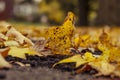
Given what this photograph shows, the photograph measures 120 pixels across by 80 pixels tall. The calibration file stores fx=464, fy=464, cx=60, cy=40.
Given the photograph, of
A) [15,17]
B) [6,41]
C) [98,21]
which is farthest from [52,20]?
[6,41]

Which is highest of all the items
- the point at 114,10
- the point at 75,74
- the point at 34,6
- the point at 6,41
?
the point at 34,6

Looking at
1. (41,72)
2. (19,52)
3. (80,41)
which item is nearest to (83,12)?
(80,41)

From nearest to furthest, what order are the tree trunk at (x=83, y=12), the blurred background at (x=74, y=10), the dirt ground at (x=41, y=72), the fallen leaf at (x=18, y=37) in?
the dirt ground at (x=41, y=72)
the fallen leaf at (x=18, y=37)
the blurred background at (x=74, y=10)
the tree trunk at (x=83, y=12)

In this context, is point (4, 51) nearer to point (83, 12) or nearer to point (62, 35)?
point (62, 35)

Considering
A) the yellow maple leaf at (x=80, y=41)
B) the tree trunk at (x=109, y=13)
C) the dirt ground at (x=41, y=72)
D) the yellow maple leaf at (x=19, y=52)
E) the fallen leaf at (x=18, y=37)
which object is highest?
the tree trunk at (x=109, y=13)

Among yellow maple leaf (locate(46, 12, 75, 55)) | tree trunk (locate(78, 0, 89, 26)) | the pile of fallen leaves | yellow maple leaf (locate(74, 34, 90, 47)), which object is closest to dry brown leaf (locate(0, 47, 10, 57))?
the pile of fallen leaves

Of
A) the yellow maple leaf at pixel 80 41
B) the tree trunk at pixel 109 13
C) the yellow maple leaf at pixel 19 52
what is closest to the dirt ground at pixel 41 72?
the yellow maple leaf at pixel 19 52

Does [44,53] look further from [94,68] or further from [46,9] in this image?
[46,9]

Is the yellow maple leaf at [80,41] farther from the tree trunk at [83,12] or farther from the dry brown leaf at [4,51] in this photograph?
the tree trunk at [83,12]
